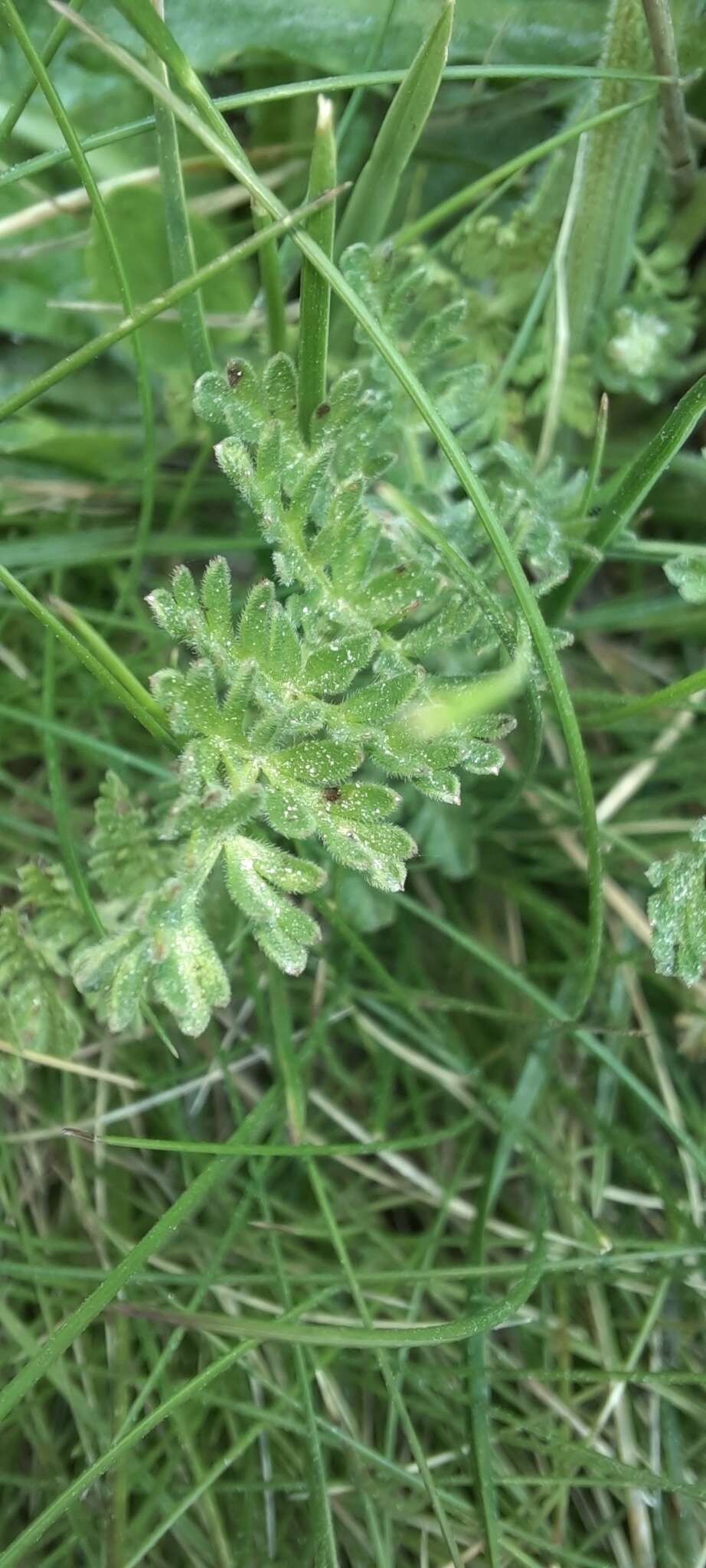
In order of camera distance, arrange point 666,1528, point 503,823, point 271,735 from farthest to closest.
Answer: point 503,823 → point 666,1528 → point 271,735

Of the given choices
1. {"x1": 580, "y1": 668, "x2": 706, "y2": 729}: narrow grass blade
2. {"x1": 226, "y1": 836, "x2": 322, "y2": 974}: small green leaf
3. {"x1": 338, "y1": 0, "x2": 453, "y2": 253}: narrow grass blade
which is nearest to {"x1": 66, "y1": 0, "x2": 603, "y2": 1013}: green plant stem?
{"x1": 580, "y1": 668, "x2": 706, "y2": 729}: narrow grass blade

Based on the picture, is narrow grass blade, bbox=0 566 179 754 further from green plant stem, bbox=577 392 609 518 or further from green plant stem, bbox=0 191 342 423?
green plant stem, bbox=577 392 609 518

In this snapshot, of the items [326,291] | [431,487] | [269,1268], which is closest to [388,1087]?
[269,1268]

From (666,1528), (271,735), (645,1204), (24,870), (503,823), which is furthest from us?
(503,823)

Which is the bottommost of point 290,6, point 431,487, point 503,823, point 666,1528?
point 666,1528

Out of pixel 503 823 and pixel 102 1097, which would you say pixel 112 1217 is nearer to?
pixel 102 1097

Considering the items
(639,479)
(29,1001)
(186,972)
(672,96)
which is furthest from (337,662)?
(672,96)

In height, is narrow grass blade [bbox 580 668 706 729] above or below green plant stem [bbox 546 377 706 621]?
below

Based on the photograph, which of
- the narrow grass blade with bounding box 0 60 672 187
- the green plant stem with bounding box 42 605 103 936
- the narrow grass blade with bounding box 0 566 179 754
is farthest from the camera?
the green plant stem with bounding box 42 605 103 936
